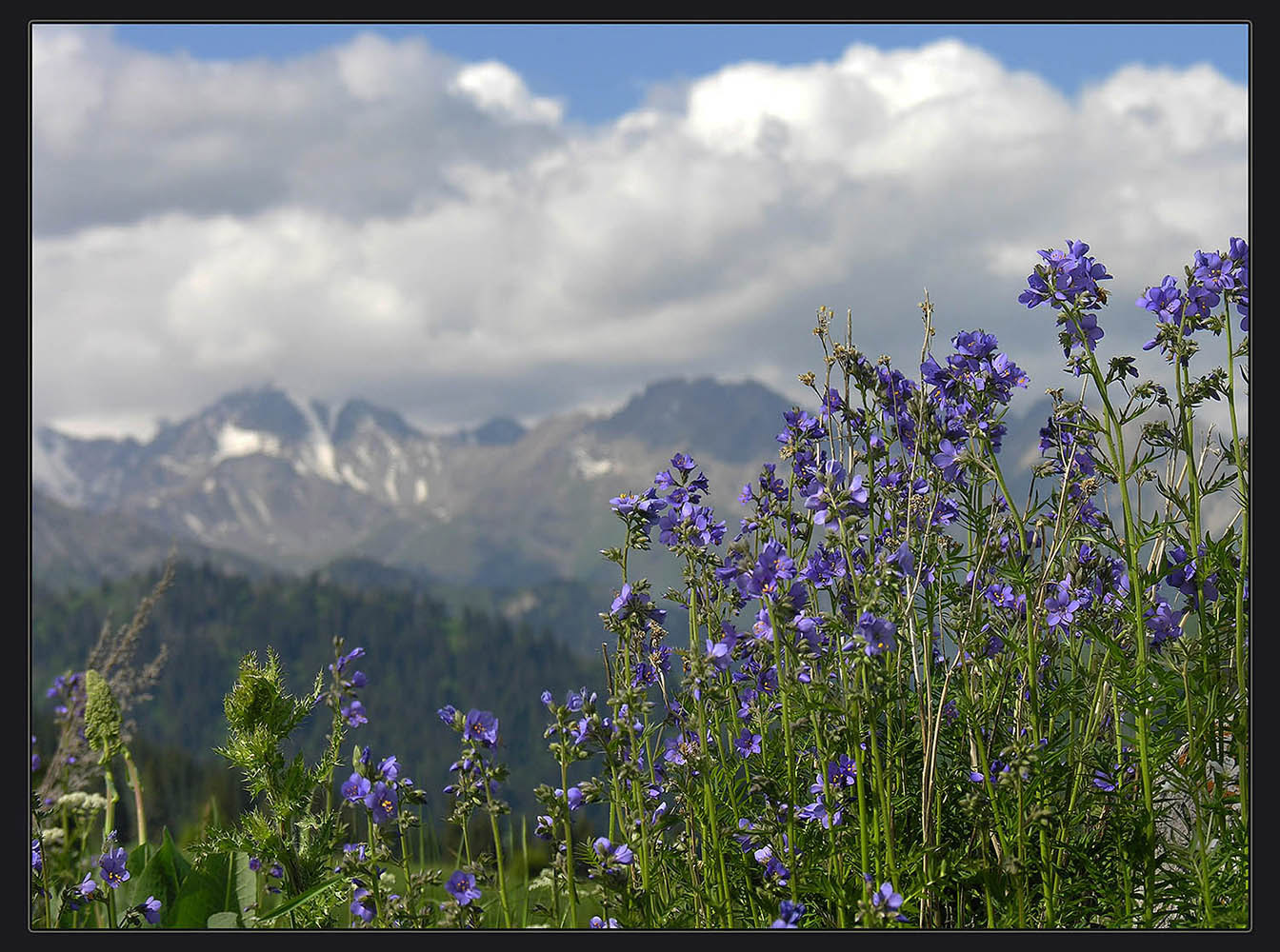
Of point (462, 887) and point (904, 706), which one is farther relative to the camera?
point (904, 706)

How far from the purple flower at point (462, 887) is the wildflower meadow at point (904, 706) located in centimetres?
1

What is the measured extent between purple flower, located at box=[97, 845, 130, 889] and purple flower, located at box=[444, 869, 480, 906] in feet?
6.32

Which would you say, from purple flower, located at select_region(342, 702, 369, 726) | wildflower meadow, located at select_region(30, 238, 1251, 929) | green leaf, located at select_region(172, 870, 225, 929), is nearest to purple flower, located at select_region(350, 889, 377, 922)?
wildflower meadow, located at select_region(30, 238, 1251, 929)

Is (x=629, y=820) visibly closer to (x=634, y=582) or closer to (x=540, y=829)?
(x=540, y=829)

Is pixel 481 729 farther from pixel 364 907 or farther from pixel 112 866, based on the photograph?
pixel 112 866

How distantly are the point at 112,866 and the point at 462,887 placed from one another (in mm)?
2023

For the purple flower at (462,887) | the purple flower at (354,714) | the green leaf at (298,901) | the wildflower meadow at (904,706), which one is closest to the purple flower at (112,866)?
the wildflower meadow at (904,706)

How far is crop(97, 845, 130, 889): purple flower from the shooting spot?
5195mm

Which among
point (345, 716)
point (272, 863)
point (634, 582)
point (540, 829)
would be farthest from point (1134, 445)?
point (272, 863)

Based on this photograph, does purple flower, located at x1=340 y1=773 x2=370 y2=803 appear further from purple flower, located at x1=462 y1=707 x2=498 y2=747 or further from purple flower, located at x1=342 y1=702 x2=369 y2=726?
purple flower, located at x1=342 y1=702 x2=369 y2=726

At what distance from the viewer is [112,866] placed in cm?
525

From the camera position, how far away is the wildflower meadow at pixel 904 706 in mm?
4246

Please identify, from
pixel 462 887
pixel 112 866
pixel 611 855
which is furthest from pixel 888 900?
pixel 112 866

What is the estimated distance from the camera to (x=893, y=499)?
4953 mm
